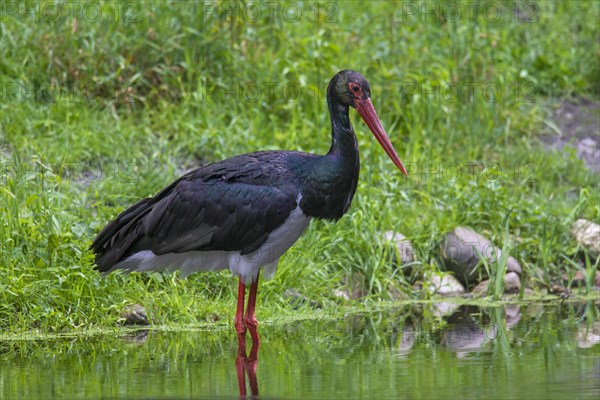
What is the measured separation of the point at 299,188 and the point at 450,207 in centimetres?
260

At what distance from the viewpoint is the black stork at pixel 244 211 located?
661 cm

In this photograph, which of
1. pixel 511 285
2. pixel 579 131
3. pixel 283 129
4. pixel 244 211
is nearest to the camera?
pixel 244 211

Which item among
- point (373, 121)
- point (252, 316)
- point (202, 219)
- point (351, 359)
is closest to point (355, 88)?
point (373, 121)

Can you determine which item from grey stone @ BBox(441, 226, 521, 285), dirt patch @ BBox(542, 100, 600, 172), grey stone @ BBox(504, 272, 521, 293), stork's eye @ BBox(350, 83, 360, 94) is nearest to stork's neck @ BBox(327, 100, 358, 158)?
stork's eye @ BBox(350, 83, 360, 94)

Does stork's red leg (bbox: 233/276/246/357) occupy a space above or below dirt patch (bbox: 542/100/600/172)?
below

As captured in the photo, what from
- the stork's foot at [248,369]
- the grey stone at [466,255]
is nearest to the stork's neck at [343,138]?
the stork's foot at [248,369]

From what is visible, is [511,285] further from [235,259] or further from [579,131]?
[579,131]

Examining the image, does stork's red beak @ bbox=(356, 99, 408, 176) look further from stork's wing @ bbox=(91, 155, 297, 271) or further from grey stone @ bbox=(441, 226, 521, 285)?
grey stone @ bbox=(441, 226, 521, 285)

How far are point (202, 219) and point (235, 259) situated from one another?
0.32 m

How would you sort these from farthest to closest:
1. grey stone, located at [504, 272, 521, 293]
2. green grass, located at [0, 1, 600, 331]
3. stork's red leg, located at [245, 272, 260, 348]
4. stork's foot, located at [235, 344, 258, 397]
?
grey stone, located at [504, 272, 521, 293], green grass, located at [0, 1, 600, 331], stork's red leg, located at [245, 272, 260, 348], stork's foot, located at [235, 344, 258, 397]

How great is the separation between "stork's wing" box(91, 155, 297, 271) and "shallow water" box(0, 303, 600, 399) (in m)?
0.56

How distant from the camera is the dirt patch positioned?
10.5m

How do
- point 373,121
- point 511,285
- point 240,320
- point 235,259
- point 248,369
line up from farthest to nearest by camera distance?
point 511,285 < point 373,121 < point 235,259 < point 240,320 < point 248,369

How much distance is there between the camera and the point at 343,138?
6.76m
